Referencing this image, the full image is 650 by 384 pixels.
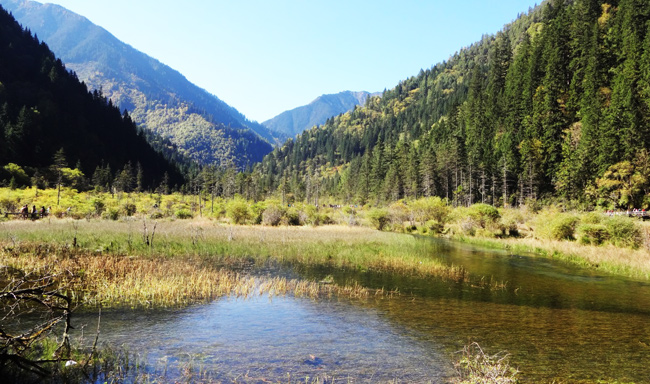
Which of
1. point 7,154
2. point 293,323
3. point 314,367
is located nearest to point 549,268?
point 293,323

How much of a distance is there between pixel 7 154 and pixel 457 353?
123 metres

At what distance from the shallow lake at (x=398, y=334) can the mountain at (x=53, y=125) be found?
92214 mm

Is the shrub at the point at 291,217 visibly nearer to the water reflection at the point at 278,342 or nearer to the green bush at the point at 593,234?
the green bush at the point at 593,234

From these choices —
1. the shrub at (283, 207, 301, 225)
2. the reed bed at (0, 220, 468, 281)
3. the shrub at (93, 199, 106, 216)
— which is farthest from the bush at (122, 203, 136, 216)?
the reed bed at (0, 220, 468, 281)

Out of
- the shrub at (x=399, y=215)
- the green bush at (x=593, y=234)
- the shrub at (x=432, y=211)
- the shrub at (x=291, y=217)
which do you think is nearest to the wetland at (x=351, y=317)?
the green bush at (x=593, y=234)

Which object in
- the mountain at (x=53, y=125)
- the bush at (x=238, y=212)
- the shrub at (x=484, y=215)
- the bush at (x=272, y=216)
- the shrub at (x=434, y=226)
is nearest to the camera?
the shrub at (x=484, y=215)

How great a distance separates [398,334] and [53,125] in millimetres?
144802

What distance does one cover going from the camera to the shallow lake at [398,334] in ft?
29.8

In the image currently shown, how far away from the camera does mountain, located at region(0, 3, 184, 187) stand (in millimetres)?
102500

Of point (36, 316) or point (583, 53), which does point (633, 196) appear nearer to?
point (583, 53)

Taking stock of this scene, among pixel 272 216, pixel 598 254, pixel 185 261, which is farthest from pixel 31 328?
pixel 272 216

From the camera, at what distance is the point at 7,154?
9400 cm

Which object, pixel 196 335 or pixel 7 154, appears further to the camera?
pixel 7 154

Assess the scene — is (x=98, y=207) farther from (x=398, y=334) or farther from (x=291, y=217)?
(x=398, y=334)
